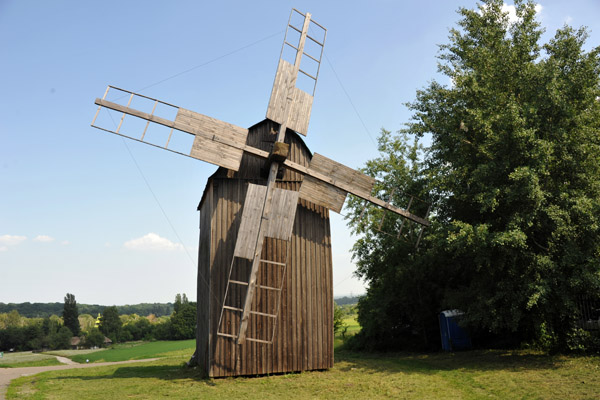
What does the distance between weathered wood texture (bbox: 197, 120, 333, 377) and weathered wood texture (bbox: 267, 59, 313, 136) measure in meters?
0.55

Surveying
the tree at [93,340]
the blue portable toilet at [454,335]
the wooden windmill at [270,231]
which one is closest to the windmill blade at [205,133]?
the wooden windmill at [270,231]

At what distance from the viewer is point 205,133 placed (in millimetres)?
12281

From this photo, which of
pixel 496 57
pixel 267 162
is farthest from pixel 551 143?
pixel 267 162

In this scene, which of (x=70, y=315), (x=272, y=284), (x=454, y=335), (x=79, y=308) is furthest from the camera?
(x=79, y=308)

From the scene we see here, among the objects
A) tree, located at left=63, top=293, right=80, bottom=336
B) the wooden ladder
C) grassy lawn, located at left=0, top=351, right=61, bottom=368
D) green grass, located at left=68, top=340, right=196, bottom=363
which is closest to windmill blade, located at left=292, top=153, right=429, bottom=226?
the wooden ladder

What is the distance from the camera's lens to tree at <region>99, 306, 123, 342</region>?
7817 centimetres

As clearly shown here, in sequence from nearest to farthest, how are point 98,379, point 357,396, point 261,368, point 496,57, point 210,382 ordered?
point 357,396 < point 210,382 < point 261,368 < point 98,379 < point 496,57

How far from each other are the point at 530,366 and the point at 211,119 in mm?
12371

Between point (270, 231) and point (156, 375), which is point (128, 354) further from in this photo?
point (270, 231)

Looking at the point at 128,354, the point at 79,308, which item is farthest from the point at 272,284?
the point at 79,308

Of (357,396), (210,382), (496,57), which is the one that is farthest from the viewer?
(496,57)

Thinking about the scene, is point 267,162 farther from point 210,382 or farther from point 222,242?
point 210,382

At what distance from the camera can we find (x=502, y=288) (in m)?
13.4

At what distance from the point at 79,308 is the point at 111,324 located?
338ft
